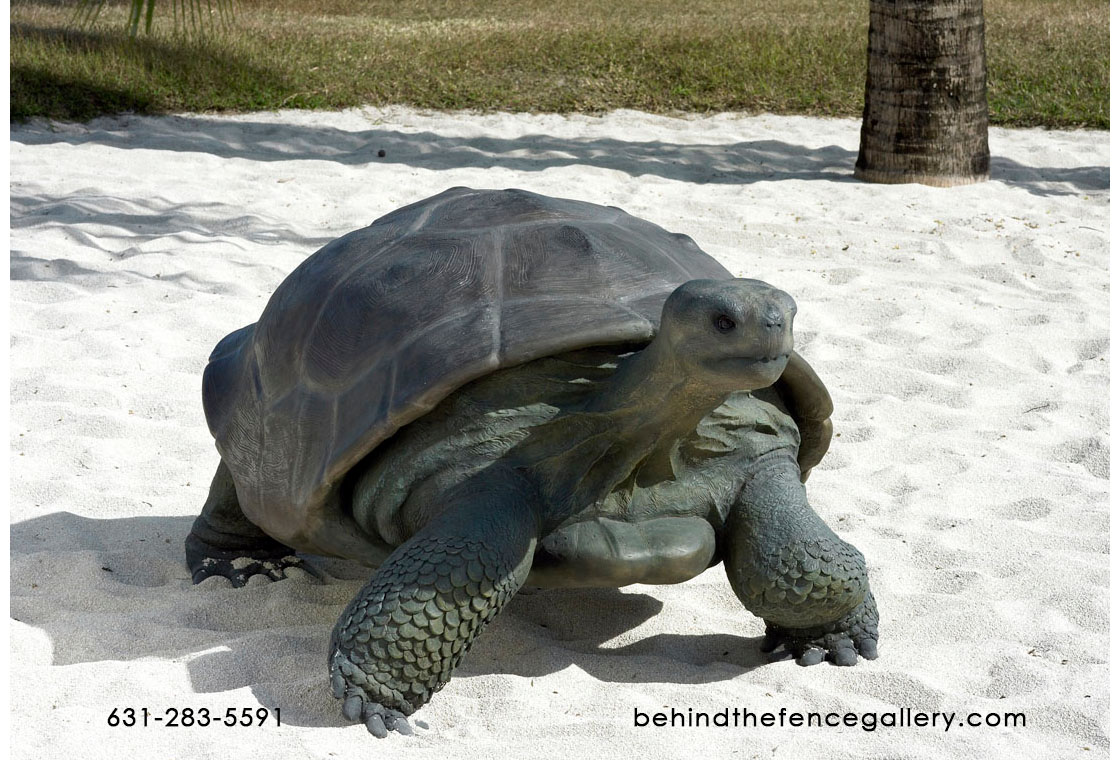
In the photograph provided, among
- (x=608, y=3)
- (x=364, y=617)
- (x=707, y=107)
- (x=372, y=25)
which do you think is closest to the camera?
(x=364, y=617)

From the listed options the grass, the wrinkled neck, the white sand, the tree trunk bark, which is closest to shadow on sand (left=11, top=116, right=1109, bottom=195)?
the white sand

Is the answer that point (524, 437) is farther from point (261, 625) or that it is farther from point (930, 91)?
point (930, 91)

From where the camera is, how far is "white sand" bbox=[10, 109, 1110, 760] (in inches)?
89.4

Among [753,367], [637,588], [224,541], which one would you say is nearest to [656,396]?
[753,367]

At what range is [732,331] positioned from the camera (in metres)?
2.02

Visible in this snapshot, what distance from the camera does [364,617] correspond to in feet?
7.27

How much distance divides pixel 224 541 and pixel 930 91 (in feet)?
17.9

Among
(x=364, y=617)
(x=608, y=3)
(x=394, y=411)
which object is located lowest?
(x=364, y=617)

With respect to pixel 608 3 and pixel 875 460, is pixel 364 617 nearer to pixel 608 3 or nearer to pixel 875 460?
pixel 875 460

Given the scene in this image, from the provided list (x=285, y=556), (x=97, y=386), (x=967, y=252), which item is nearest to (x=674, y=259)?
(x=285, y=556)

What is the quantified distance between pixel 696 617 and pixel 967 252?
3.57 meters

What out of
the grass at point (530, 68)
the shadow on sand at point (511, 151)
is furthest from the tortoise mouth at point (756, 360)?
the grass at point (530, 68)

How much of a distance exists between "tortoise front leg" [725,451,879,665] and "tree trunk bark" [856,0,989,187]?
5073 mm

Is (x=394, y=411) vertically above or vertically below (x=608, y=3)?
below
